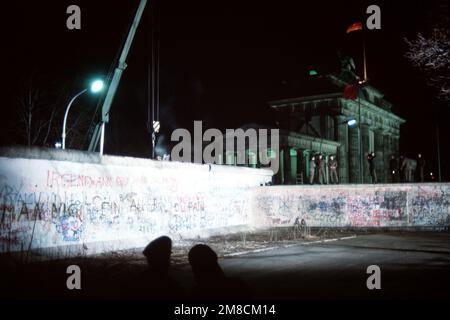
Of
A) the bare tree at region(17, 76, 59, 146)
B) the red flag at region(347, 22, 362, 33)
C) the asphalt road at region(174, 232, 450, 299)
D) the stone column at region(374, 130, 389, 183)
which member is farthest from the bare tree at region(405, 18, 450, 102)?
the stone column at region(374, 130, 389, 183)

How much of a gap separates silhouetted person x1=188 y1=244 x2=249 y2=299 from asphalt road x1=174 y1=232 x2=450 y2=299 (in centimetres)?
394

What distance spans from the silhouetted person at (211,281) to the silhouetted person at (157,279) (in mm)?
322

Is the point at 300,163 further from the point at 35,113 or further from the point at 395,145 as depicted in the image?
the point at 395,145

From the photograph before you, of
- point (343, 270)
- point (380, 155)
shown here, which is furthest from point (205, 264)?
point (380, 155)

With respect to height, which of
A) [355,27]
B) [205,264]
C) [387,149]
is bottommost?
[205,264]

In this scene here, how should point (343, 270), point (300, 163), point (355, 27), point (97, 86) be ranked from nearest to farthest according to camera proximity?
1. point (343, 270)
2. point (97, 86)
3. point (355, 27)
4. point (300, 163)

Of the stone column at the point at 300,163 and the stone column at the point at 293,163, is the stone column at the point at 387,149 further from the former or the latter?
the stone column at the point at 293,163

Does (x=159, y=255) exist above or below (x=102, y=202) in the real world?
below

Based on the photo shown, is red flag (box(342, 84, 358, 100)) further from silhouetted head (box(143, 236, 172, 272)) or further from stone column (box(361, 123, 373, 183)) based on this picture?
silhouetted head (box(143, 236, 172, 272))

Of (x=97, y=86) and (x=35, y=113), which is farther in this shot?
(x=35, y=113)

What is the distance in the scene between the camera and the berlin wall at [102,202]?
11.1 meters

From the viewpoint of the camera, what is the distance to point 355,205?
2136 centimetres

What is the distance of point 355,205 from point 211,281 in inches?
739

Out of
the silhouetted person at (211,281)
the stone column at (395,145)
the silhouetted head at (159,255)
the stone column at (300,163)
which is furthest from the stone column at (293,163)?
the silhouetted person at (211,281)
